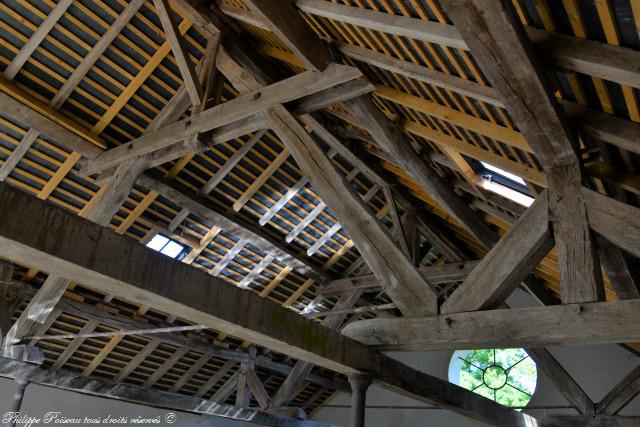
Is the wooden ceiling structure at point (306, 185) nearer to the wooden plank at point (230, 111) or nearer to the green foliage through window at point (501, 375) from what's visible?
the wooden plank at point (230, 111)

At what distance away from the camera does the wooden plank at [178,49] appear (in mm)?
4930

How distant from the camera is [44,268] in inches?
82.5

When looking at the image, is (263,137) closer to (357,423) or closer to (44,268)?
(357,423)

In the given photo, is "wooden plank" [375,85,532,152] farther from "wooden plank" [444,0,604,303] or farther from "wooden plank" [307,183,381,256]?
"wooden plank" [307,183,381,256]

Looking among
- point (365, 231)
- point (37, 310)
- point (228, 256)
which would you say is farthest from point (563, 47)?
point (228, 256)

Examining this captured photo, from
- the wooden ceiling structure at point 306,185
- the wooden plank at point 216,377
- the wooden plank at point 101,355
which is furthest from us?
the wooden plank at point 216,377

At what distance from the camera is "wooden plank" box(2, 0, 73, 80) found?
16.7 feet

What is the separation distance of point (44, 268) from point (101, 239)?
22cm

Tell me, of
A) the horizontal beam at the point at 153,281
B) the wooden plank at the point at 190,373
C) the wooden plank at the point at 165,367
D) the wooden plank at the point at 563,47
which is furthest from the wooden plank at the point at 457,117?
the wooden plank at the point at 190,373

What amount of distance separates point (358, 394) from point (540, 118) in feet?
7.06

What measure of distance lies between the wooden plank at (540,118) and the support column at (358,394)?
1.41 meters

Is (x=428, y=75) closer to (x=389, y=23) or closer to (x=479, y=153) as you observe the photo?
(x=389, y=23)

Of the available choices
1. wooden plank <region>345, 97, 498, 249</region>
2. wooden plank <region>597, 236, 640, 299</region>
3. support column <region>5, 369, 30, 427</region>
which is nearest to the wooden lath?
support column <region>5, 369, 30, 427</region>

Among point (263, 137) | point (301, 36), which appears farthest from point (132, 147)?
point (301, 36)
